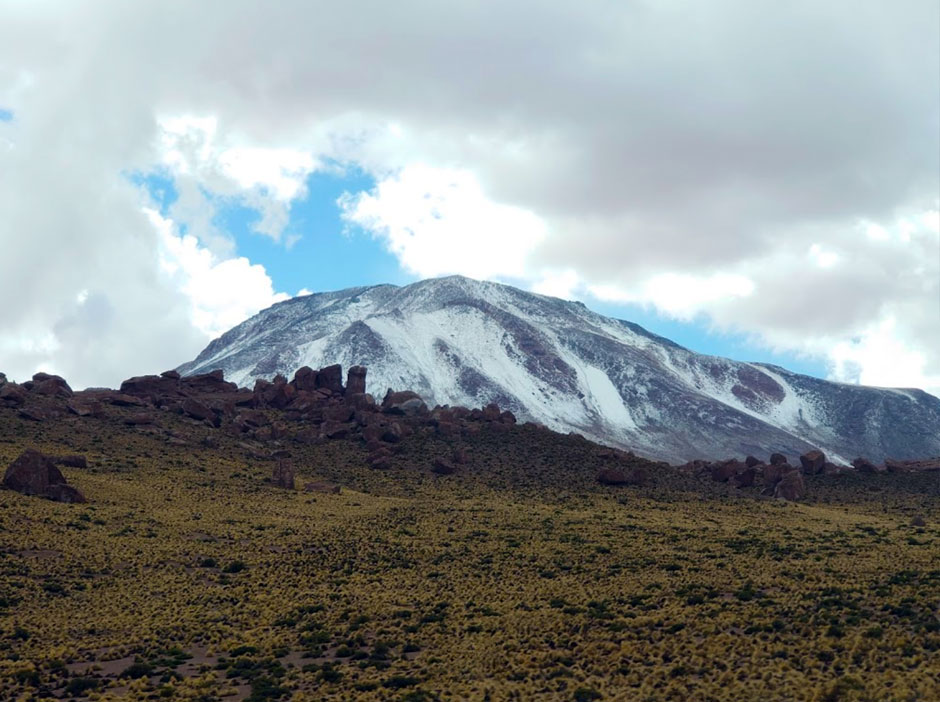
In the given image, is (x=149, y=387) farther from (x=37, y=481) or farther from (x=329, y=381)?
(x=37, y=481)

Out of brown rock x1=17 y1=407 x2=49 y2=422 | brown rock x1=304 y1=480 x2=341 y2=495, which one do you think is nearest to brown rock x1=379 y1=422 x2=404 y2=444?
brown rock x1=304 y1=480 x2=341 y2=495

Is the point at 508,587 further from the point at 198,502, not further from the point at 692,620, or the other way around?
the point at 198,502

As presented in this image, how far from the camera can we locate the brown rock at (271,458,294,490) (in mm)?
92750

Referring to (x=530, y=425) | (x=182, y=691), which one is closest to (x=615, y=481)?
(x=530, y=425)

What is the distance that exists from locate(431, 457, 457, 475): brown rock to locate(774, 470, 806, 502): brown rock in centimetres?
3392

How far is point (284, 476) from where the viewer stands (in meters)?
93.3

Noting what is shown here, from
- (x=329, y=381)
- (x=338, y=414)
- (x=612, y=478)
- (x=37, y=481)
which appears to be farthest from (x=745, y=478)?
(x=37, y=481)

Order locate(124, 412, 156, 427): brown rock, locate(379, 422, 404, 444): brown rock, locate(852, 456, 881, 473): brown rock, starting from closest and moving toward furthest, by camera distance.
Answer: locate(124, 412, 156, 427): brown rock, locate(852, 456, 881, 473): brown rock, locate(379, 422, 404, 444): brown rock

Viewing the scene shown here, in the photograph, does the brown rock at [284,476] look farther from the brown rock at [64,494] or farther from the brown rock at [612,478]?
the brown rock at [612,478]

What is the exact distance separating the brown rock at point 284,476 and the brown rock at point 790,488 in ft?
163

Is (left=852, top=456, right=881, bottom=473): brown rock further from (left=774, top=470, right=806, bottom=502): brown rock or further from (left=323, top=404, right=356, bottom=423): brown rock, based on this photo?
(left=323, top=404, right=356, bottom=423): brown rock

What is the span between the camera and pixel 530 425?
126 meters

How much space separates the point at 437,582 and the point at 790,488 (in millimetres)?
57383

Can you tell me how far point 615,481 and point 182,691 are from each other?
2775 inches
